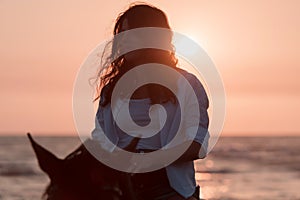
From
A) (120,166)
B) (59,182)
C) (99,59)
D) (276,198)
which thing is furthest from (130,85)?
(276,198)

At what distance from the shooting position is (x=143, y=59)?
4.14m

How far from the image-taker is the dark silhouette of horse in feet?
10.7

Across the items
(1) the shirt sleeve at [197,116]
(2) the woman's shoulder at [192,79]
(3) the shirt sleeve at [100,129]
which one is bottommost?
(3) the shirt sleeve at [100,129]

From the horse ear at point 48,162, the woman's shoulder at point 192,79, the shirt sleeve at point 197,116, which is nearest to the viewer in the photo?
the horse ear at point 48,162

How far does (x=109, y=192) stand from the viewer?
3.34 m

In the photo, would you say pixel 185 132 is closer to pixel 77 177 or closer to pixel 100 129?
pixel 100 129

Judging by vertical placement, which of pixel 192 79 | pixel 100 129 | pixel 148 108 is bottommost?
pixel 100 129

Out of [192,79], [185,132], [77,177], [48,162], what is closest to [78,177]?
[77,177]

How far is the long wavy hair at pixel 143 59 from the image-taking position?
13.4ft

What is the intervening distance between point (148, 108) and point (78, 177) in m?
0.87

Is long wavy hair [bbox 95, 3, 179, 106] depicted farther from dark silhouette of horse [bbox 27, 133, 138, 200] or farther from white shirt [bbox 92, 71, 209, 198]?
dark silhouette of horse [bbox 27, 133, 138, 200]

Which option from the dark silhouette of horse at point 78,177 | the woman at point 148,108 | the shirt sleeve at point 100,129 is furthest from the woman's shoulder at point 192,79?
the dark silhouette of horse at point 78,177

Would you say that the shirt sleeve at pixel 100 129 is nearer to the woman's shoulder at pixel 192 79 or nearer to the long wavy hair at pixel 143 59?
the long wavy hair at pixel 143 59

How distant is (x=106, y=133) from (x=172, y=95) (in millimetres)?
389
